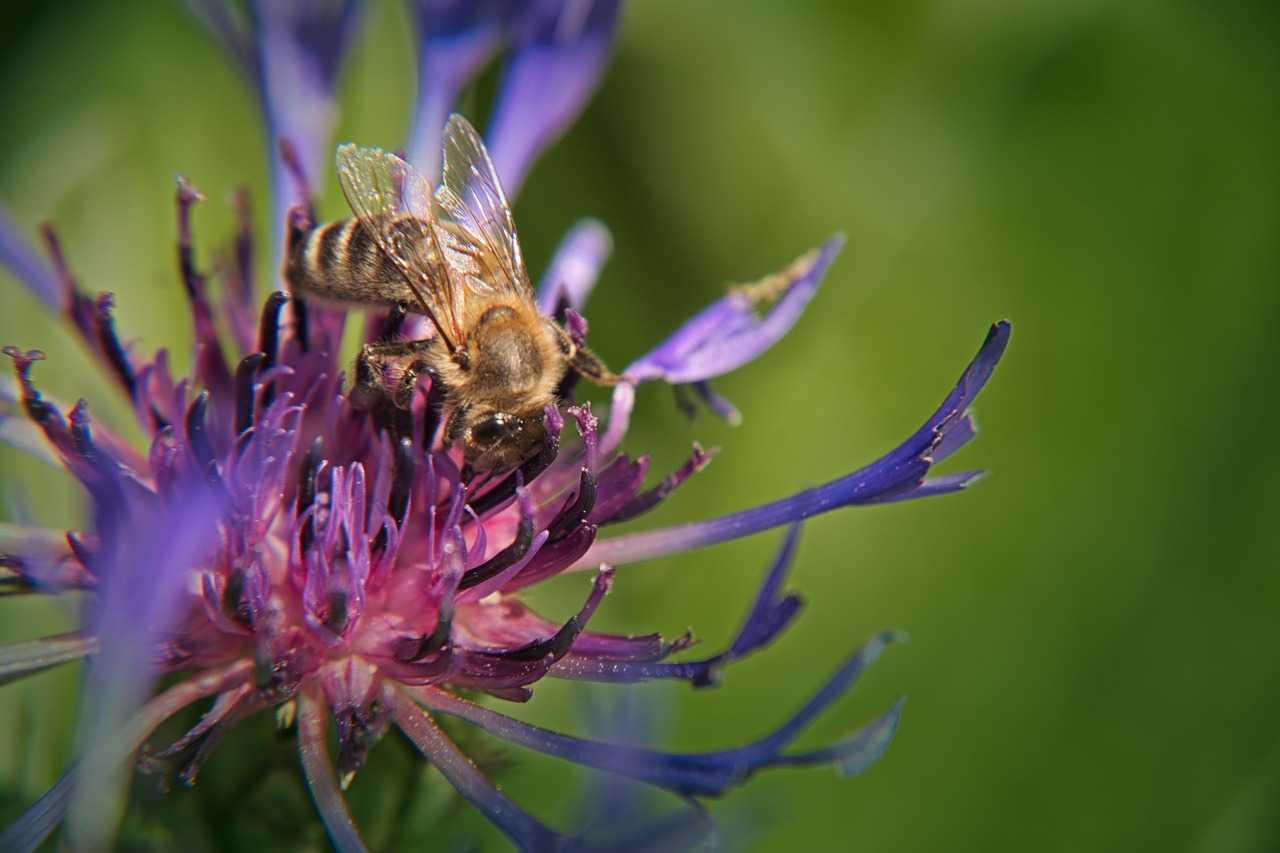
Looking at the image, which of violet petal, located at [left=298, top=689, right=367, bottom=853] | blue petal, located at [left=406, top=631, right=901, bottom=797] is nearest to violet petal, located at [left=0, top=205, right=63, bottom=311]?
violet petal, located at [left=298, top=689, right=367, bottom=853]

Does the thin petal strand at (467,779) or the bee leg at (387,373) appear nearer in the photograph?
the thin petal strand at (467,779)

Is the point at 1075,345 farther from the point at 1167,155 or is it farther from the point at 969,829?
the point at 969,829

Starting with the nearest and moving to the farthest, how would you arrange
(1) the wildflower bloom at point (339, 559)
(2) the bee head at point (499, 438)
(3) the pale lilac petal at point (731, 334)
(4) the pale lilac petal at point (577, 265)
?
(1) the wildflower bloom at point (339, 559)
(2) the bee head at point (499, 438)
(3) the pale lilac petal at point (731, 334)
(4) the pale lilac petal at point (577, 265)

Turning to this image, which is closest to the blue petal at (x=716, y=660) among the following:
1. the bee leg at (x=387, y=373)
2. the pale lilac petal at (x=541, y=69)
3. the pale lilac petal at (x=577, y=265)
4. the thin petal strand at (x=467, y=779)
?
the thin petal strand at (x=467, y=779)

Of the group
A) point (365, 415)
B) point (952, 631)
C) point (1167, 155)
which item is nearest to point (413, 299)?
point (365, 415)

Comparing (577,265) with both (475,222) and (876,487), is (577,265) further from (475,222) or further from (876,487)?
(876,487)

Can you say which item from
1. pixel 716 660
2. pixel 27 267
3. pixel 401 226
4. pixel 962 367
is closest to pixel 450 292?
pixel 401 226

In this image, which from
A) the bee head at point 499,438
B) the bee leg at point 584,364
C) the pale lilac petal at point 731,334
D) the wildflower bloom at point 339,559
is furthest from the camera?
the pale lilac petal at point 731,334

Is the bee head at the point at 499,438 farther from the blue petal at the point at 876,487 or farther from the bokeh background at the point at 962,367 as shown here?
the bokeh background at the point at 962,367

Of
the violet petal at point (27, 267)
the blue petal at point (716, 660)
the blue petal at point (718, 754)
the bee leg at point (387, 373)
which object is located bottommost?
the blue petal at point (718, 754)
